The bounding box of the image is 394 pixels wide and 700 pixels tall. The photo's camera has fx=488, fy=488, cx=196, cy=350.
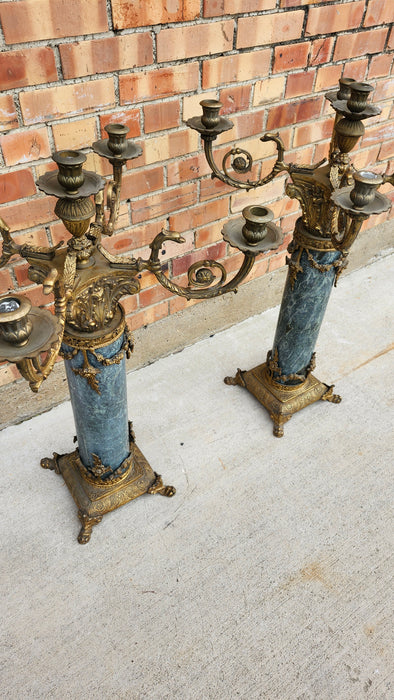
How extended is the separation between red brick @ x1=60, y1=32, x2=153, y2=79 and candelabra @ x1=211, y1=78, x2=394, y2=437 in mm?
271

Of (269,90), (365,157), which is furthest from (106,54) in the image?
(365,157)

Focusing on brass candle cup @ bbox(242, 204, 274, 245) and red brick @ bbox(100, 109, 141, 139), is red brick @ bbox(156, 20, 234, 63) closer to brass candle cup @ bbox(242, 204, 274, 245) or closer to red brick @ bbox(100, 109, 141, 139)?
red brick @ bbox(100, 109, 141, 139)

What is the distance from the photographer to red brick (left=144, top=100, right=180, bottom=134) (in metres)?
1.54

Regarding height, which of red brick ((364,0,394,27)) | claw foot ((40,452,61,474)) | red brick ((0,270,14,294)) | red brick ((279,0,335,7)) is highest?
red brick ((279,0,335,7))

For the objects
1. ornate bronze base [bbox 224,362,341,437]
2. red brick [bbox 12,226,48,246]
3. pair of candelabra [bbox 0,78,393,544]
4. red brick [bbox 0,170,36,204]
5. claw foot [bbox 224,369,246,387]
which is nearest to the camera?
pair of candelabra [bbox 0,78,393,544]

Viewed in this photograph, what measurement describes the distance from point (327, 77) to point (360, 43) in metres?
0.19

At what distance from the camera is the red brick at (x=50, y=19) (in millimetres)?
1175

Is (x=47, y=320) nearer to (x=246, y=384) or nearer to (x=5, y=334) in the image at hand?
(x=5, y=334)

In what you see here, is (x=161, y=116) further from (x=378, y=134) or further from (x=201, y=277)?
(x=378, y=134)

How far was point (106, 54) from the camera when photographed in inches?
53.4

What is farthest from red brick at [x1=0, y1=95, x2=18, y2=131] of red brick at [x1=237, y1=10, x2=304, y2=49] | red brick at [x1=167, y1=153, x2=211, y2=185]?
red brick at [x1=237, y1=10, x2=304, y2=49]

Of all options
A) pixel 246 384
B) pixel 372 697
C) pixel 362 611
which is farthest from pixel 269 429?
pixel 372 697

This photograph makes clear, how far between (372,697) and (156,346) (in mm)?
1444

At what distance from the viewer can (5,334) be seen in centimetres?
84
